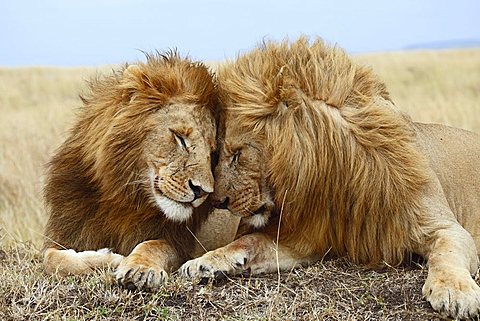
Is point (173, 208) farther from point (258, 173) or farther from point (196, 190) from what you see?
point (258, 173)

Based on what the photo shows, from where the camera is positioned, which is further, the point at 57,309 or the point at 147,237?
the point at 147,237

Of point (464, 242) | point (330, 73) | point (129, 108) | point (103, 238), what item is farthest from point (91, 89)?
point (464, 242)

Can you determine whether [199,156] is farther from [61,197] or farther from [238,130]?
[61,197]

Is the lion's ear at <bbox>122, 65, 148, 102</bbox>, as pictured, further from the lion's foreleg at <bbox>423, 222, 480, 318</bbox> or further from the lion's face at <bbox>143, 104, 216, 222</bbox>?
the lion's foreleg at <bbox>423, 222, 480, 318</bbox>

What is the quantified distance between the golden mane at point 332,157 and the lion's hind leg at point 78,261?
0.73 m

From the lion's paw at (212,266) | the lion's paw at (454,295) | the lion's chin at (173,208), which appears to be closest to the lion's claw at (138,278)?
the lion's paw at (212,266)

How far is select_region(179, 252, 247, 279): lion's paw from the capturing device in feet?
10.7

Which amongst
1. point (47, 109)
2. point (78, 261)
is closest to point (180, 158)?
point (78, 261)

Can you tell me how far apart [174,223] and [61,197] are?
0.54 m

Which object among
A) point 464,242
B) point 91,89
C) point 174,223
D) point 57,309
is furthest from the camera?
point 91,89

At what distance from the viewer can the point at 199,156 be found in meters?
3.39

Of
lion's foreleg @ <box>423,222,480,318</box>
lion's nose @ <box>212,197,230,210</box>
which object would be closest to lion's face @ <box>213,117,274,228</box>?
lion's nose @ <box>212,197,230,210</box>

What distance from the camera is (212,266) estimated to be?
3.30 m

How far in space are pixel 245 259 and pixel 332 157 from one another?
0.54 metres
